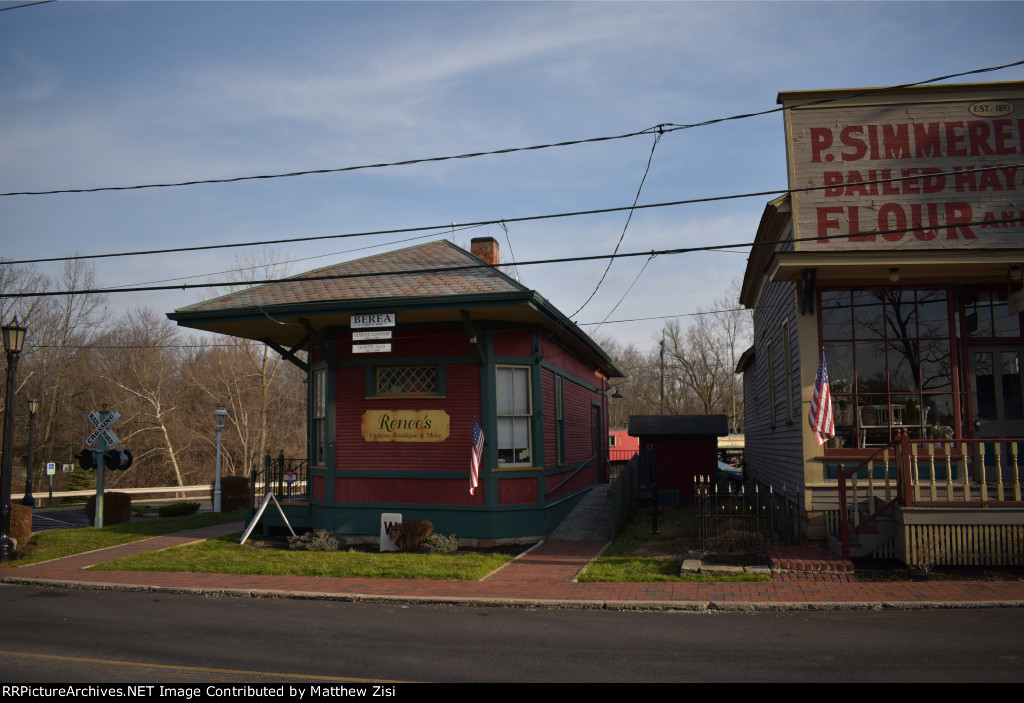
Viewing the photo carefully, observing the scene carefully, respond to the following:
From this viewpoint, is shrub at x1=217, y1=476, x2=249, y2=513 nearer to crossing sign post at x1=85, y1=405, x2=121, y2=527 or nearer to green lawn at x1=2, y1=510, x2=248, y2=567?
green lawn at x1=2, y1=510, x2=248, y2=567

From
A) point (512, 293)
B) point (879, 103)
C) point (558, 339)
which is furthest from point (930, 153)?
point (558, 339)

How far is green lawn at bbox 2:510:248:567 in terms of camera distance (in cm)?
1539

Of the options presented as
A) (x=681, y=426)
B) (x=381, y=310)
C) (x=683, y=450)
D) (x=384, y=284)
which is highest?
(x=384, y=284)

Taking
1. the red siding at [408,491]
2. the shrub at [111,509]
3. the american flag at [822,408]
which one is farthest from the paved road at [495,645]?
the shrub at [111,509]

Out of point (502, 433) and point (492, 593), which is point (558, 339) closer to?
point (502, 433)

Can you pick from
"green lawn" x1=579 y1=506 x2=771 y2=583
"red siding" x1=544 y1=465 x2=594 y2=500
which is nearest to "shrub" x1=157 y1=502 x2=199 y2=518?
"red siding" x1=544 y1=465 x2=594 y2=500

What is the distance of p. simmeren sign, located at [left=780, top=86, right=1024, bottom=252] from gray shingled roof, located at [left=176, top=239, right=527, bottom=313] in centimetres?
544

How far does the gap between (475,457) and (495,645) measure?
6.47 metres

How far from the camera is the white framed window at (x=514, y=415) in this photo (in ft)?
50.7

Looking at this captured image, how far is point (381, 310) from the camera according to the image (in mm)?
14469

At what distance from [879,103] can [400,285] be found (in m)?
9.18

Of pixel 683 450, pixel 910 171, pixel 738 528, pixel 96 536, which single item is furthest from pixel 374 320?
pixel 683 450

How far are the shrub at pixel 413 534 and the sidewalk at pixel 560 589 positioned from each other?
2.03 meters

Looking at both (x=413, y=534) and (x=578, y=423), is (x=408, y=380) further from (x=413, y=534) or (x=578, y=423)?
(x=578, y=423)
